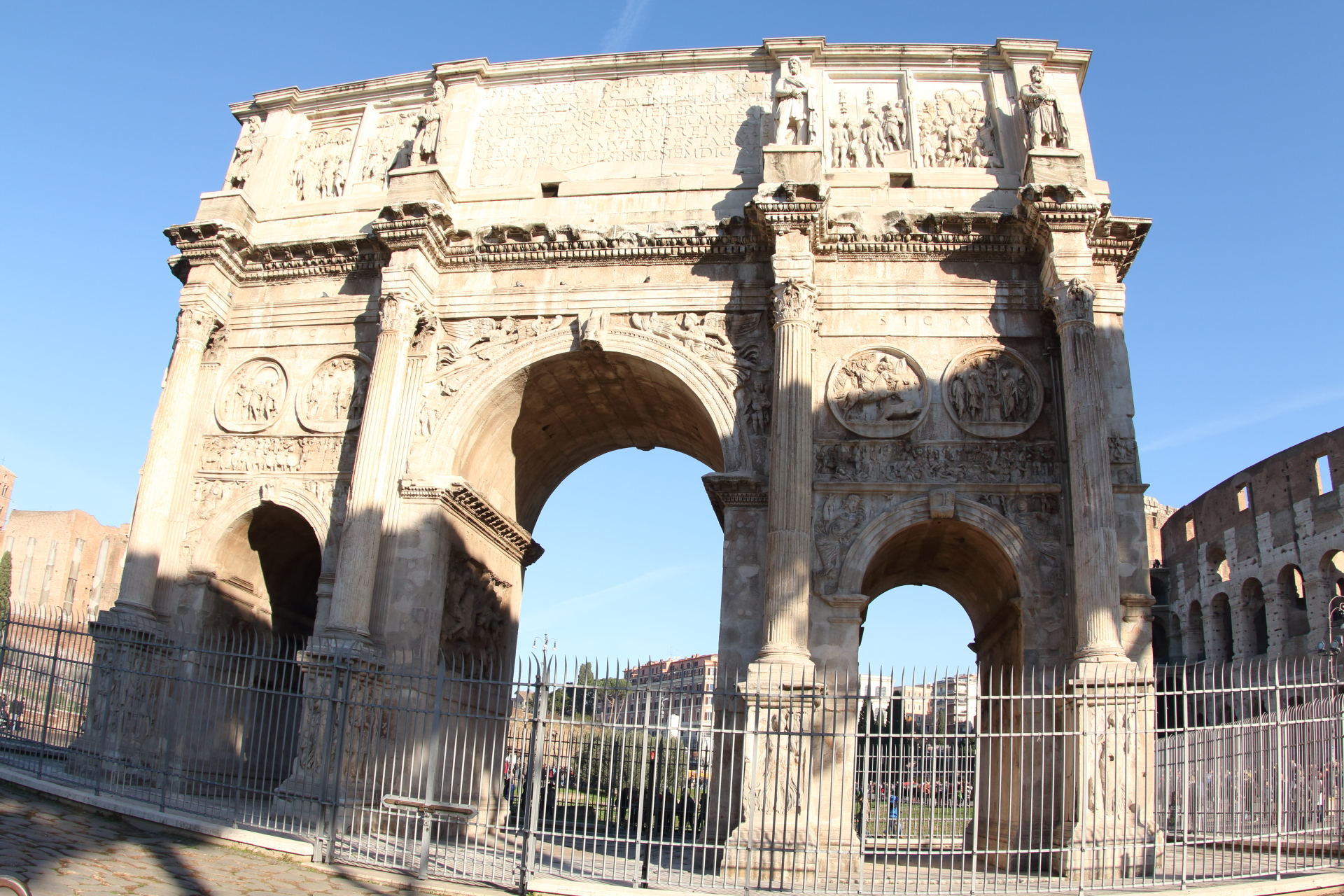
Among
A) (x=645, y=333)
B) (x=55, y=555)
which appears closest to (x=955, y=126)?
(x=645, y=333)

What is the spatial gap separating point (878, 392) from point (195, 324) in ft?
34.6

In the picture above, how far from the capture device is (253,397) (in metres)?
15.7

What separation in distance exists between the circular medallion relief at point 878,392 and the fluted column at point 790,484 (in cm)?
83

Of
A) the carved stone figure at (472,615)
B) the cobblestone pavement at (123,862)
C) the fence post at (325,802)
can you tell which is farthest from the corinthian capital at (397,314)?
the cobblestone pavement at (123,862)

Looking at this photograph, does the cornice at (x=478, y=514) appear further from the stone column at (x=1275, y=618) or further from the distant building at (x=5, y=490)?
the distant building at (x=5, y=490)

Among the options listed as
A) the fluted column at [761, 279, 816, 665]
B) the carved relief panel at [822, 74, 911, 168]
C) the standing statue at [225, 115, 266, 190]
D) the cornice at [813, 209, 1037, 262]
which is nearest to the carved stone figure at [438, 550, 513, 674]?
the fluted column at [761, 279, 816, 665]

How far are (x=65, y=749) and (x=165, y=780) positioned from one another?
5.69ft

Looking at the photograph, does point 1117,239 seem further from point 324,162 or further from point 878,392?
point 324,162

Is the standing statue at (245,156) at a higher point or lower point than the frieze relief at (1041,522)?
higher

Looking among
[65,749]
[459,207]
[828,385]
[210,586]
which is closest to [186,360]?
[210,586]

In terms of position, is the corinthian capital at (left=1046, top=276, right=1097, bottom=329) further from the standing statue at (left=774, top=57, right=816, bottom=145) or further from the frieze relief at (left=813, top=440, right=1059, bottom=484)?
the standing statue at (left=774, top=57, right=816, bottom=145)

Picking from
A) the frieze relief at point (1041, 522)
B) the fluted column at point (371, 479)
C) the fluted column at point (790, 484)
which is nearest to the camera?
the fluted column at point (790, 484)

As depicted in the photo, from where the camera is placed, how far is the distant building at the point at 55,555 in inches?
2071

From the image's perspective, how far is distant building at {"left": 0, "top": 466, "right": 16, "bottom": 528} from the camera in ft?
209
